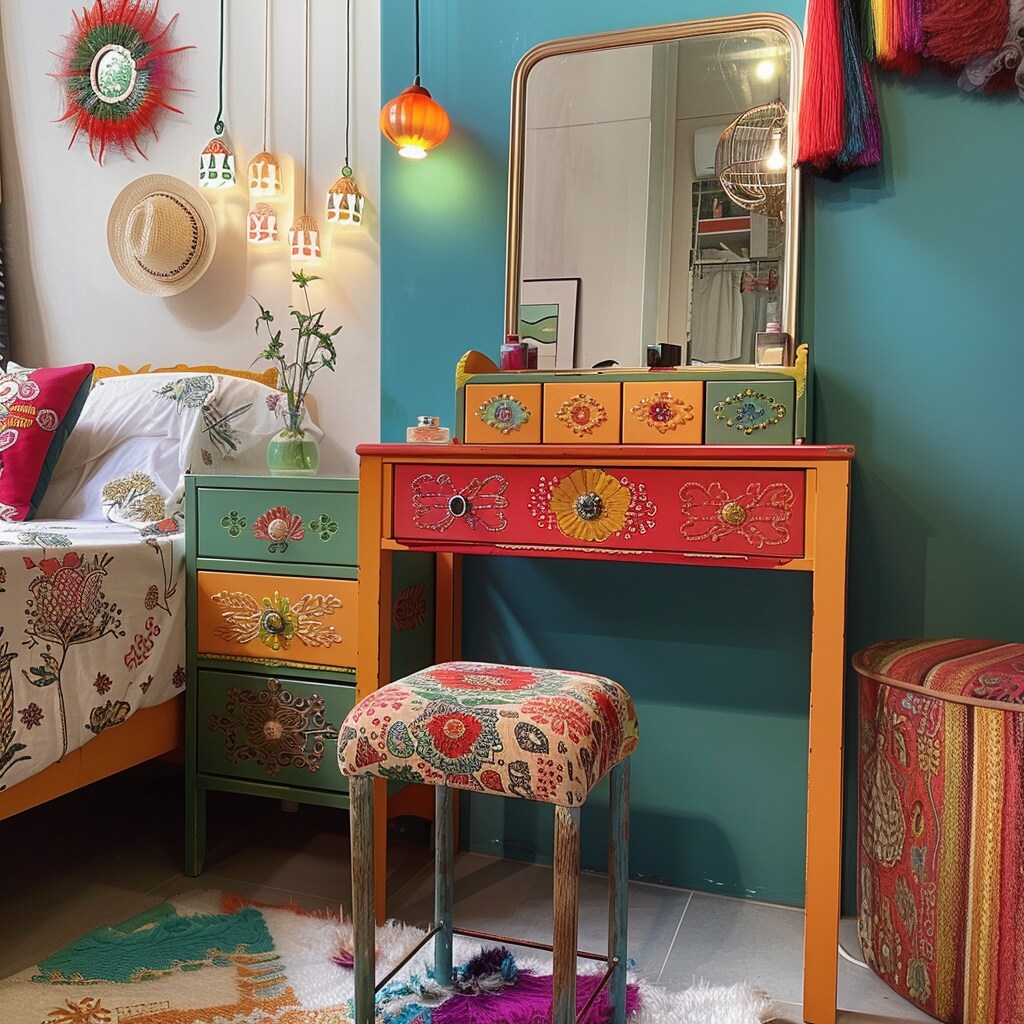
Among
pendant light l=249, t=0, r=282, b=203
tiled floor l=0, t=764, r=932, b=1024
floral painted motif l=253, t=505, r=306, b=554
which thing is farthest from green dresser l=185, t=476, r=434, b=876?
pendant light l=249, t=0, r=282, b=203

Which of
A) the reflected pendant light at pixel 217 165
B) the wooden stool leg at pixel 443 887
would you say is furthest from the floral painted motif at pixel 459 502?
the reflected pendant light at pixel 217 165

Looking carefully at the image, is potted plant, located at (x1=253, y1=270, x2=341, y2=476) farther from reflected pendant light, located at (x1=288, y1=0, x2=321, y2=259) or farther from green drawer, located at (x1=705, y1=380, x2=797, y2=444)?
green drawer, located at (x1=705, y1=380, x2=797, y2=444)

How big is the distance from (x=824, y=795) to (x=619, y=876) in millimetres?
334

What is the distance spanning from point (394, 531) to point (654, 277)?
740 millimetres

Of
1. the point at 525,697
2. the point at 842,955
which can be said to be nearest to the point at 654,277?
the point at 525,697

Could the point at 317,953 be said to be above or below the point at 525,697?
below

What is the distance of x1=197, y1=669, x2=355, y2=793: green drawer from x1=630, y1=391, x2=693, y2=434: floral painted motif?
29.7 inches

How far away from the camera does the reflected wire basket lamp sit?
1852 mm

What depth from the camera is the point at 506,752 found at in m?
1.18

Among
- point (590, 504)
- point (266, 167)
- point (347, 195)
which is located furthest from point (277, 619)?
point (266, 167)

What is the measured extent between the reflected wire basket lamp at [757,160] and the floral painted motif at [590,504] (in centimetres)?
70

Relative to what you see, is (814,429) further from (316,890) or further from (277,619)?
(316,890)

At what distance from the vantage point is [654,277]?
1923 mm

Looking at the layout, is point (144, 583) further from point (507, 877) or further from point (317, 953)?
point (507, 877)
